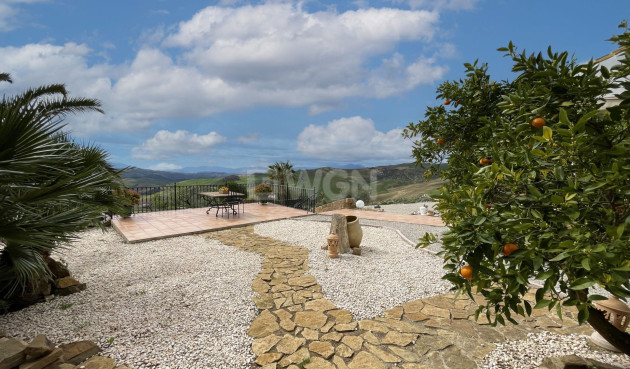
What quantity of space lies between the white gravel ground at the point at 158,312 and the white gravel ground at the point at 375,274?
1186 mm

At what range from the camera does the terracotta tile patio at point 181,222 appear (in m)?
7.80

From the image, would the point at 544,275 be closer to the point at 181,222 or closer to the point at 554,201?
the point at 554,201

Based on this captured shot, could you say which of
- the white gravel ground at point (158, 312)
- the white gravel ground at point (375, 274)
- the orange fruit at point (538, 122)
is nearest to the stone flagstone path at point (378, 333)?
the white gravel ground at point (375, 274)

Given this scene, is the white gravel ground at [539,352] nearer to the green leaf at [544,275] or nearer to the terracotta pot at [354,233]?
the green leaf at [544,275]

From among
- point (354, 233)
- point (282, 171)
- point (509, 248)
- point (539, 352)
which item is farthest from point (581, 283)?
point (282, 171)

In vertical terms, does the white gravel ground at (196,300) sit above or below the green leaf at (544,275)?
below

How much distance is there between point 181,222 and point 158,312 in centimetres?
627

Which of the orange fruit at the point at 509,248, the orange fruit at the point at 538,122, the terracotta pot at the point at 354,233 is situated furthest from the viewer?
the terracotta pot at the point at 354,233

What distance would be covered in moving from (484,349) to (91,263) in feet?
21.2

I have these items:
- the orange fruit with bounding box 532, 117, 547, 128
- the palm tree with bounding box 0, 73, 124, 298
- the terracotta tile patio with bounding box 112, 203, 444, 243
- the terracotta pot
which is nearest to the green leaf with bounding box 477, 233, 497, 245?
the orange fruit with bounding box 532, 117, 547, 128

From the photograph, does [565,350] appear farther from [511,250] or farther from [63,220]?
[63,220]

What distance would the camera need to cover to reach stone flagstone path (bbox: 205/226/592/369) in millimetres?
2645

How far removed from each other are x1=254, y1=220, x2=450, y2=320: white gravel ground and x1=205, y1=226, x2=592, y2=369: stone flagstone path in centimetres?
19

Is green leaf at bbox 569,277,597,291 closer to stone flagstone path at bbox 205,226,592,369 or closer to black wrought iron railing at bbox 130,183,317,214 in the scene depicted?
stone flagstone path at bbox 205,226,592,369
